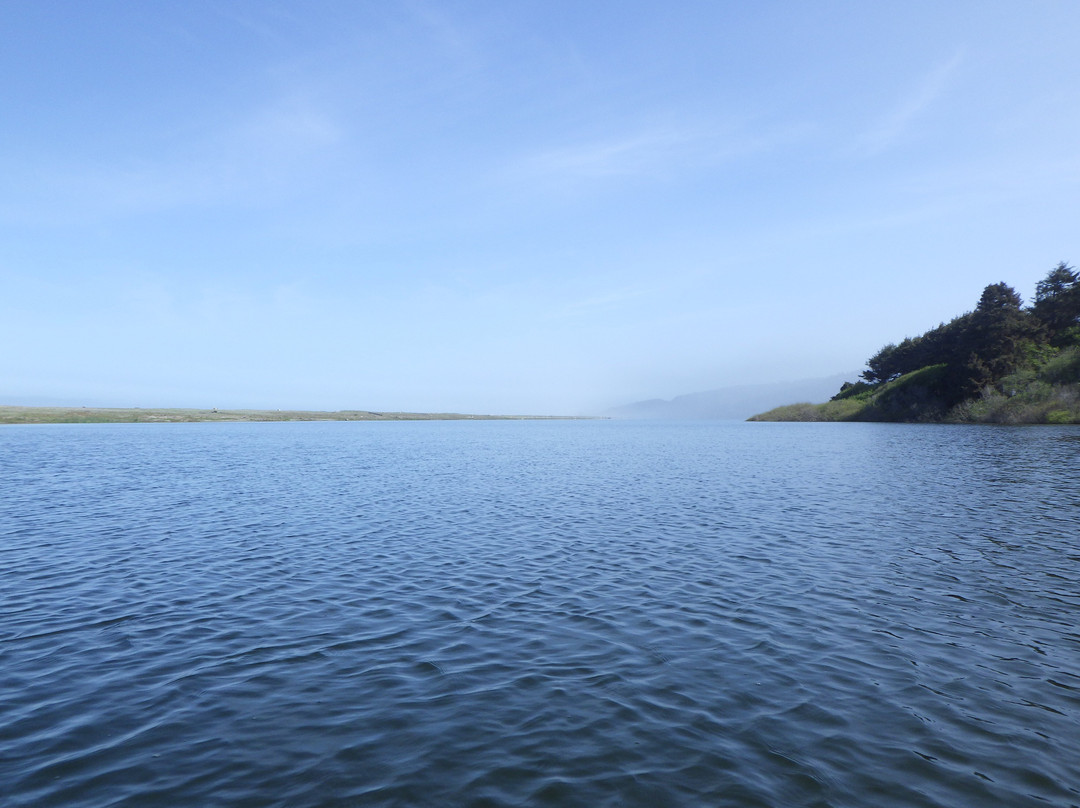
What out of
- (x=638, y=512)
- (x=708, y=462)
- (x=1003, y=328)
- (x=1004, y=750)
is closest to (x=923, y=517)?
(x=638, y=512)

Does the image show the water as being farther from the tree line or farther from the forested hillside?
the tree line

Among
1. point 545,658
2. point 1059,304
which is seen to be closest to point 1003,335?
point 1059,304

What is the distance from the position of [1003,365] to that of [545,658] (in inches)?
5418

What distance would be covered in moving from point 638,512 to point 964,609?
16262 millimetres

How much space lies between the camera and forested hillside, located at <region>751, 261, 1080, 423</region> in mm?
101562

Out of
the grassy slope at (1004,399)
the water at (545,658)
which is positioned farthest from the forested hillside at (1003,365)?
the water at (545,658)

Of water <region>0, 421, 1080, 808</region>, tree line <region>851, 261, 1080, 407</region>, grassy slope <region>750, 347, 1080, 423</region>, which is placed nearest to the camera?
water <region>0, 421, 1080, 808</region>

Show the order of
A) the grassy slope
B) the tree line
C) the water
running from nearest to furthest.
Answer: the water < the grassy slope < the tree line

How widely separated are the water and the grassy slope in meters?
92.0

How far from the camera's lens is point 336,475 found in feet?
166

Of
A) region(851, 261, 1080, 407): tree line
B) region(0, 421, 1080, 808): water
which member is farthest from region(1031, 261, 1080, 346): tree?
region(0, 421, 1080, 808): water

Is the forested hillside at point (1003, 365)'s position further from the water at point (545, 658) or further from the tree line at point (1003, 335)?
the water at point (545, 658)

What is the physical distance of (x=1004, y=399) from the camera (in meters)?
109

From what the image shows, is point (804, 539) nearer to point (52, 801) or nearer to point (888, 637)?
point (888, 637)
